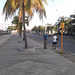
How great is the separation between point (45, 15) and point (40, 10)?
0.61 meters

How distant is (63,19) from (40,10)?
1844 inches

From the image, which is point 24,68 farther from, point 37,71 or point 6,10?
point 6,10

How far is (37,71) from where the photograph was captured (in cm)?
494

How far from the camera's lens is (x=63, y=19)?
180 feet

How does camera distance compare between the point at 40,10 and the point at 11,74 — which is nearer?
the point at 11,74

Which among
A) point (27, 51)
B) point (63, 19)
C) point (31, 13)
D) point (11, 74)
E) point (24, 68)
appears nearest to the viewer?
point (11, 74)

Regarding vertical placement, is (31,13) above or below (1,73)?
above

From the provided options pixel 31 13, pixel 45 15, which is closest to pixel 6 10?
pixel 31 13

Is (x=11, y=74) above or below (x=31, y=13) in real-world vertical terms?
below

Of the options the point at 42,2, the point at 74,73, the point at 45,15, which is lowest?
the point at 74,73

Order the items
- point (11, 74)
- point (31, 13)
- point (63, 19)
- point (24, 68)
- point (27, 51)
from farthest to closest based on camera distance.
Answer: point (63, 19), point (31, 13), point (27, 51), point (24, 68), point (11, 74)

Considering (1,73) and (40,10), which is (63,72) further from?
(40,10)

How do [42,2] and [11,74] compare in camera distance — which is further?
[42,2]

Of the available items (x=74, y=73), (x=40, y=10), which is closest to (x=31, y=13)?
(x=40, y=10)
